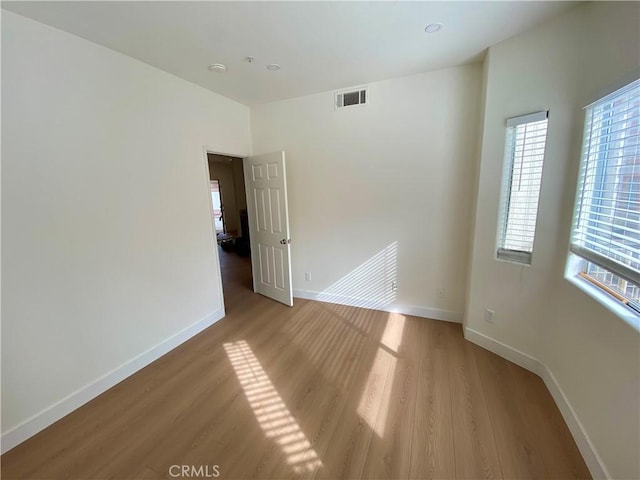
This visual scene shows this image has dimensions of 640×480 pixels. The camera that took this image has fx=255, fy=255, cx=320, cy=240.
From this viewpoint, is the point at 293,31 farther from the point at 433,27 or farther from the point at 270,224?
the point at 270,224

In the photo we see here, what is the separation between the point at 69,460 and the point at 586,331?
326 centimetres

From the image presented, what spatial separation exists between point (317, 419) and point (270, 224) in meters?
2.39

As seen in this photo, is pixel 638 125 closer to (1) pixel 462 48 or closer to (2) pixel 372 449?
(1) pixel 462 48

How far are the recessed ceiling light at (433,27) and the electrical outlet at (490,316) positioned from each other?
2392 mm

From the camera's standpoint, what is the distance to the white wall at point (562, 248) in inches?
50.8

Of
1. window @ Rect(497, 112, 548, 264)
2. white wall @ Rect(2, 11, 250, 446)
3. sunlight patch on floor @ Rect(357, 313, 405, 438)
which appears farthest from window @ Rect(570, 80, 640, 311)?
white wall @ Rect(2, 11, 250, 446)

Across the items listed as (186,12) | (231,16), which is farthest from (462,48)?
(186,12)

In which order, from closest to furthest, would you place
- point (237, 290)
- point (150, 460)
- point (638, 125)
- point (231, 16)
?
point (638, 125) < point (150, 460) < point (231, 16) < point (237, 290)

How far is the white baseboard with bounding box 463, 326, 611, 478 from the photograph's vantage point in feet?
4.52

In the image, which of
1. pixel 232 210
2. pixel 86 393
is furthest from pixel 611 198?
pixel 232 210

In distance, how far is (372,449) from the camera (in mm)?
1561

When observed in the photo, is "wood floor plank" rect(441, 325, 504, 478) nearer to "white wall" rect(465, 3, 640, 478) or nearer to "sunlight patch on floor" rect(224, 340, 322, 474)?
"white wall" rect(465, 3, 640, 478)

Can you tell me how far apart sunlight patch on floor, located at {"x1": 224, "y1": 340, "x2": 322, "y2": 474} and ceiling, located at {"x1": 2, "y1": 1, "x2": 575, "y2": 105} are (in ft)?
8.91

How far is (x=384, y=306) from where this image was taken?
330cm
